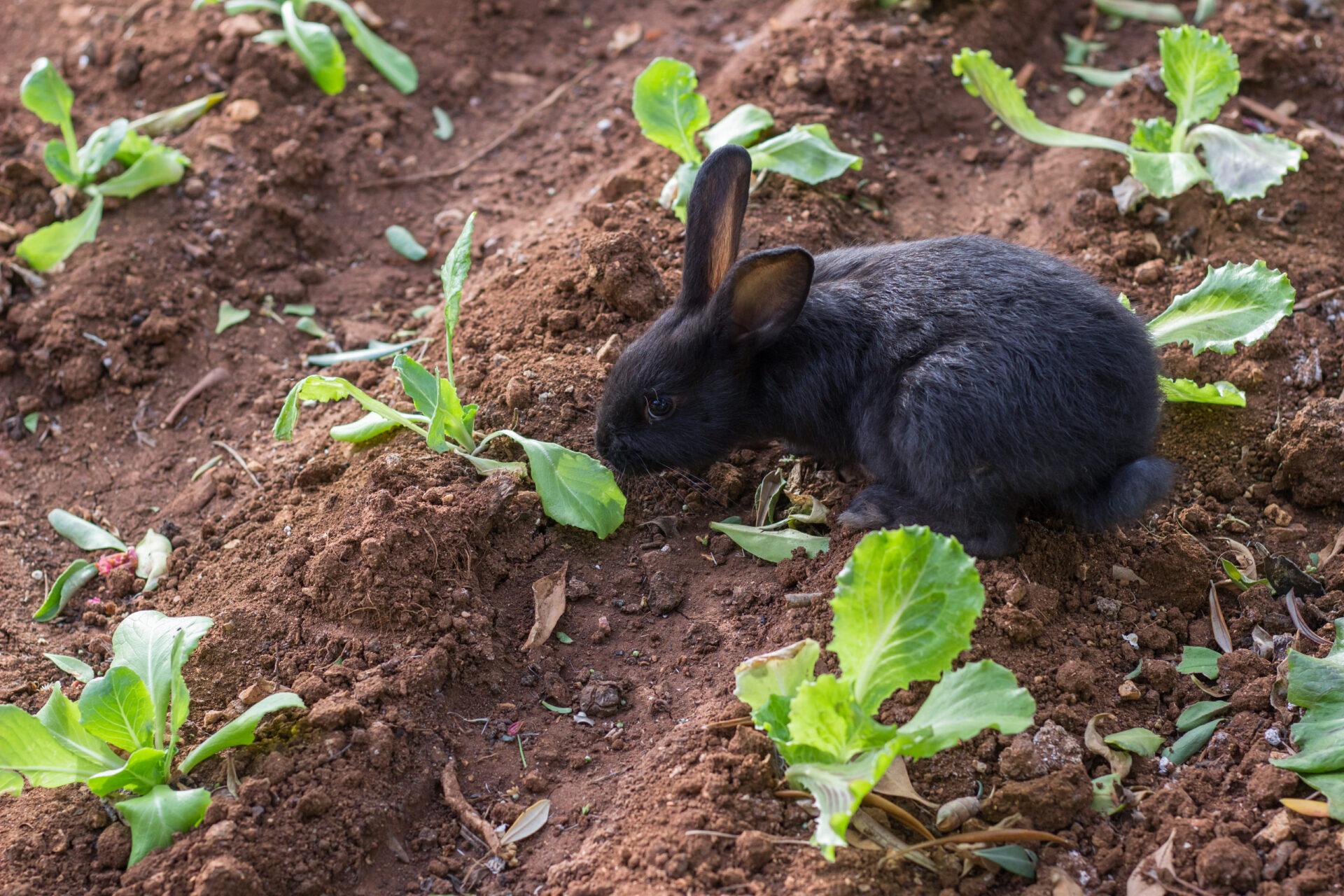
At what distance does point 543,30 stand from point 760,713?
19.8 ft

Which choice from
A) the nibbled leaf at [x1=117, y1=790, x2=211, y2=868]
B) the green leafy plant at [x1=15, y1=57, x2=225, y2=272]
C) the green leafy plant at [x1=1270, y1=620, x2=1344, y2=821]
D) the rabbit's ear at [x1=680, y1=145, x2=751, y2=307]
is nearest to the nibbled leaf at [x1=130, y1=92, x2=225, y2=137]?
the green leafy plant at [x1=15, y1=57, x2=225, y2=272]

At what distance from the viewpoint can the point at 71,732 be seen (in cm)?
377

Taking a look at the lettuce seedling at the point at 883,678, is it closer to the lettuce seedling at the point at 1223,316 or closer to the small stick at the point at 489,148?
Result: the lettuce seedling at the point at 1223,316

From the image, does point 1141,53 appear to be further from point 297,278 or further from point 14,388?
point 14,388

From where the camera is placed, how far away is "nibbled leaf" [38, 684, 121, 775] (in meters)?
3.75

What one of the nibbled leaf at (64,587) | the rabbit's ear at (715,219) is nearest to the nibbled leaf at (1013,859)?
the rabbit's ear at (715,219)

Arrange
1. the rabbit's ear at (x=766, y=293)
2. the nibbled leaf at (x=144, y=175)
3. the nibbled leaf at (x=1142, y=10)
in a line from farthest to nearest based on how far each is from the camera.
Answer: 1. the nibbled leaf at (x=1142, y=10)
2. the nibbled leaf at (x=144, y=175)
3. the rabbit's ear at (x=766, y=293)

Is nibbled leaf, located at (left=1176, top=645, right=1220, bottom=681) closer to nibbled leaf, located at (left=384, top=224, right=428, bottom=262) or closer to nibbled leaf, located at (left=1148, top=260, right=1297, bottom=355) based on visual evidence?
nibbled leaf, located at (left=1148, top=260, right=1297, bottom=355)

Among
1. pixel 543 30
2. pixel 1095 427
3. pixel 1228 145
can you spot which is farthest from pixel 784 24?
pixel 1095 427

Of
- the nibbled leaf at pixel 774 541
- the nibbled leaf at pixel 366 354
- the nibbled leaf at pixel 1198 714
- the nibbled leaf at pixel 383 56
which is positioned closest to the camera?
the nibbled leaf at pixel 1198 714

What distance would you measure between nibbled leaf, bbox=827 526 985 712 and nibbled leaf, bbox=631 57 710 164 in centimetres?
299

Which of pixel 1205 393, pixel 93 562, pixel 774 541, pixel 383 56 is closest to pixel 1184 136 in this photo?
pixel 1205 393

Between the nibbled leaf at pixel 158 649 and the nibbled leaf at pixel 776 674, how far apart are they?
1.79 m

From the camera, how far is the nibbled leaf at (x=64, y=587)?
4.88m
